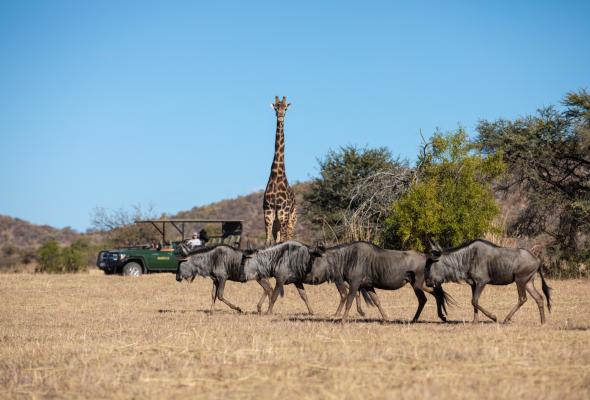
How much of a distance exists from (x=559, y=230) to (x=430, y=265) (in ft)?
56.9

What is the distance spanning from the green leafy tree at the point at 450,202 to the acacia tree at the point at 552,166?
1572 millimetres

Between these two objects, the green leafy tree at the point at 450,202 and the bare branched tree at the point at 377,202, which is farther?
the bare branched tree at the point at 377,202

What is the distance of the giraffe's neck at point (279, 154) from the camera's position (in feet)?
98.4

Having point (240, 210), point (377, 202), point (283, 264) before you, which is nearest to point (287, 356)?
point (283, 264)

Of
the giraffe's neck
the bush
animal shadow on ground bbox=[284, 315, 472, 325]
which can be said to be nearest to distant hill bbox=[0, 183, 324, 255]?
the bush

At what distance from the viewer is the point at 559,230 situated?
101 feet

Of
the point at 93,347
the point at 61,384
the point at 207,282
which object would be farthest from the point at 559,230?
the point at 61,384

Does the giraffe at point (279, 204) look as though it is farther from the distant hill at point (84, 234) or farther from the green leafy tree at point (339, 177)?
the distant hill at point (84, 234)

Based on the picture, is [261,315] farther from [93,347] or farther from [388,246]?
[388,246]

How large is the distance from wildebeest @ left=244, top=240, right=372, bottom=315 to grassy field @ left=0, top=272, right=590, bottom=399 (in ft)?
2.40

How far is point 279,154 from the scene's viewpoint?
30.6 m

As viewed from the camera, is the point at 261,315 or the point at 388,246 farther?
the point at 388,246

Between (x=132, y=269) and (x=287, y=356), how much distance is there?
71.0 feet

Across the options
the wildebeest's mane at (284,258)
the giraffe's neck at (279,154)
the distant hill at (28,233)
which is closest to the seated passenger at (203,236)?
the giraffe's neck at (279,154)
